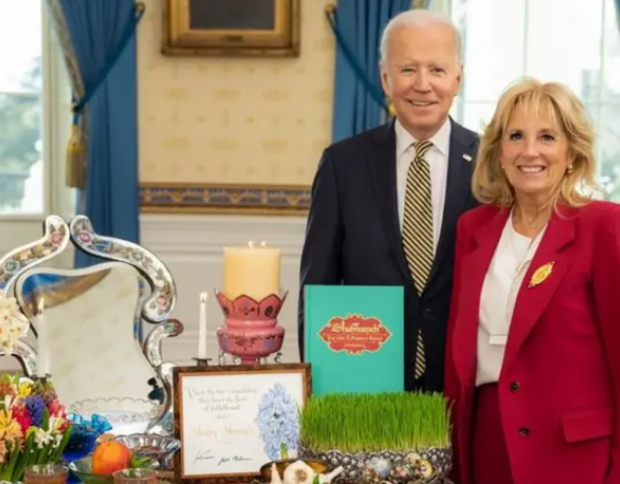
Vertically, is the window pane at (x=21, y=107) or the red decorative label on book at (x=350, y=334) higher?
the window pane at (x=21, y=107)

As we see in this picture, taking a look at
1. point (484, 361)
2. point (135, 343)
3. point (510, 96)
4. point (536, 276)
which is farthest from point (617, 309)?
point (135, 343)

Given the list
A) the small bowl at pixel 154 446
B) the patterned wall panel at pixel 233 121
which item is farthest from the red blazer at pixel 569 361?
the patterned wall panel at pixel 233 121

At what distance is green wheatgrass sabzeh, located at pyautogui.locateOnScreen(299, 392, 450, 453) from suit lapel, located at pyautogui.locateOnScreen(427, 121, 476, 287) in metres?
0.48

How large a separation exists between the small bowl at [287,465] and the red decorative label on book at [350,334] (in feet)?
0.84

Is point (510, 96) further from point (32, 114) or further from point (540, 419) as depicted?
point (32, 114)

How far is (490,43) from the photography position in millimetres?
4434

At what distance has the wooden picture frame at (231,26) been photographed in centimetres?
422

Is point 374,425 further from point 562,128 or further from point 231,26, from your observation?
point 231,26

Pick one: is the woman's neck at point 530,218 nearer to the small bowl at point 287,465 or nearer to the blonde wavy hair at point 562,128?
the blonde wavy hair at point 562,128

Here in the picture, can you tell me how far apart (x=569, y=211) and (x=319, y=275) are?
1.78ft

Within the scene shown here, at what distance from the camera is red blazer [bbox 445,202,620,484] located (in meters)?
1.63

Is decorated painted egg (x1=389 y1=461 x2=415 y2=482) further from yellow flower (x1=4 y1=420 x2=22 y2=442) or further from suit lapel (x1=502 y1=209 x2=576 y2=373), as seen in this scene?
yellow flower (x1=4 y1=420 x2=22 y2=442)

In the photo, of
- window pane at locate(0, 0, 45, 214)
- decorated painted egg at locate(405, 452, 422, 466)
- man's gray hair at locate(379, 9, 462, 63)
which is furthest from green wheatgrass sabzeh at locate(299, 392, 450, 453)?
window pane at locate(0, 0, 45, 214)

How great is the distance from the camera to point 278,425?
1.56 meters
